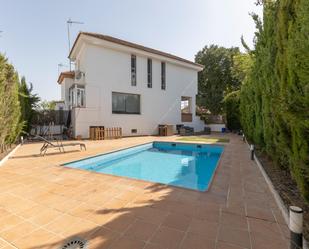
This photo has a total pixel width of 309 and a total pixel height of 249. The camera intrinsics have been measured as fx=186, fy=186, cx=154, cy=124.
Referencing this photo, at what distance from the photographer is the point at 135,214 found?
9.71 feet

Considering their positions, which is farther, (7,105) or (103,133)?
(103,133)

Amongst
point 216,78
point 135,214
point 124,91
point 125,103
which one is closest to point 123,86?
point 124,91

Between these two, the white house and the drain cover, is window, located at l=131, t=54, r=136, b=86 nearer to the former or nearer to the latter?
the white house

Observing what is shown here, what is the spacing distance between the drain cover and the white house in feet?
40.5

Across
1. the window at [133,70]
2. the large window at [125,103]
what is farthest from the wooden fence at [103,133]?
the window at [133,70]

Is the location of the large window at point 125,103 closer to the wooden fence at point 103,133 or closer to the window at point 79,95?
the wooden fence at point 103,133

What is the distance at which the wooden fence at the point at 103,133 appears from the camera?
1375 cm

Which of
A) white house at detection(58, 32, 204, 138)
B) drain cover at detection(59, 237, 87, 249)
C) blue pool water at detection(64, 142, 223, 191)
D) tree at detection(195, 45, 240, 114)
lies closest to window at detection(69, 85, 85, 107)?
white house at detection(58, 32, 204, 138)

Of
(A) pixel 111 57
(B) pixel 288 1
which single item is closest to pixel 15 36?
(A) pixel 111 57

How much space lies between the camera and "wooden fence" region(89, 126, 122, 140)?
13.8 m

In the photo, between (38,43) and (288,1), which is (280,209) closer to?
(288,1)

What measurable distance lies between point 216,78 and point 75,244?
26921mm

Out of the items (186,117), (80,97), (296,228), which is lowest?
(296,228)

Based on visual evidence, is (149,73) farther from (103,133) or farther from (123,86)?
(103,133)
